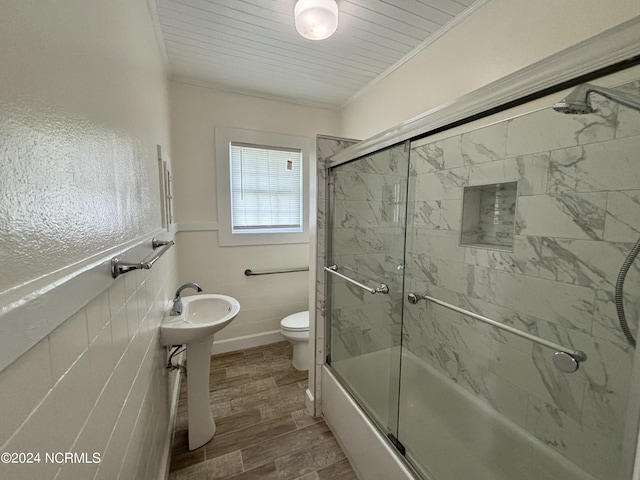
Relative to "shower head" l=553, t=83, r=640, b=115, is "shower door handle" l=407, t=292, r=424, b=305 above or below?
below

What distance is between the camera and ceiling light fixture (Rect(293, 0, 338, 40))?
135cm

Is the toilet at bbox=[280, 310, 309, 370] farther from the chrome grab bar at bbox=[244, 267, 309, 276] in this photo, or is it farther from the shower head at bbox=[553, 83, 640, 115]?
the shower head at bbox=[553, 83, 640, 115]

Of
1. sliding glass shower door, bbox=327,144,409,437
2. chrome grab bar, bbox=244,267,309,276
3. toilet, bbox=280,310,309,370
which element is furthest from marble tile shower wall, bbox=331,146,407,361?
chrome grab bar, bbox=244,267,309,276

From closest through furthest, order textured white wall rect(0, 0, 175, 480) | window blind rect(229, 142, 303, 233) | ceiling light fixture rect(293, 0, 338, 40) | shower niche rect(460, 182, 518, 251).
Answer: textured white wall rect(0, 0, 175, 480) < ceiling light fixture rect(293, 0, 338, 40) < shower niche rect(460, 182, 518, 251) < window blind rect(229, 142, 303, 233)

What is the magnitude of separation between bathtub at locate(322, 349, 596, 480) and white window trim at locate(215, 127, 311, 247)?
134cm

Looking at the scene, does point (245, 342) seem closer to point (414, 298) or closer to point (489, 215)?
point (414, 298)

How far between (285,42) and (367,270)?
163 cm

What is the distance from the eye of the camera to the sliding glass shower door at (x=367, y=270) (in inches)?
64.6

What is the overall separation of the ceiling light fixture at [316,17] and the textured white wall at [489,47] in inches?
30.7

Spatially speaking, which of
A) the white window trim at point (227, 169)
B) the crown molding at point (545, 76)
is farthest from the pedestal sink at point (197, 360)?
the crown molding at point (545, 76)

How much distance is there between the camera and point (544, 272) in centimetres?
129

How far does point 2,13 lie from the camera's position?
14.1 inches

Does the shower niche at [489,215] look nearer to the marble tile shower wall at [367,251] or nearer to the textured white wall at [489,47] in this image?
the marble tile shower wall at [367,251]

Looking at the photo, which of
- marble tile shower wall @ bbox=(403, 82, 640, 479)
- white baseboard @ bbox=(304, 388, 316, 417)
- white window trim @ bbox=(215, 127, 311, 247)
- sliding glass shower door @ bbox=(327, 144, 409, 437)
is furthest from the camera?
white window trim @ bbox=(215, 127, 311, 247)
